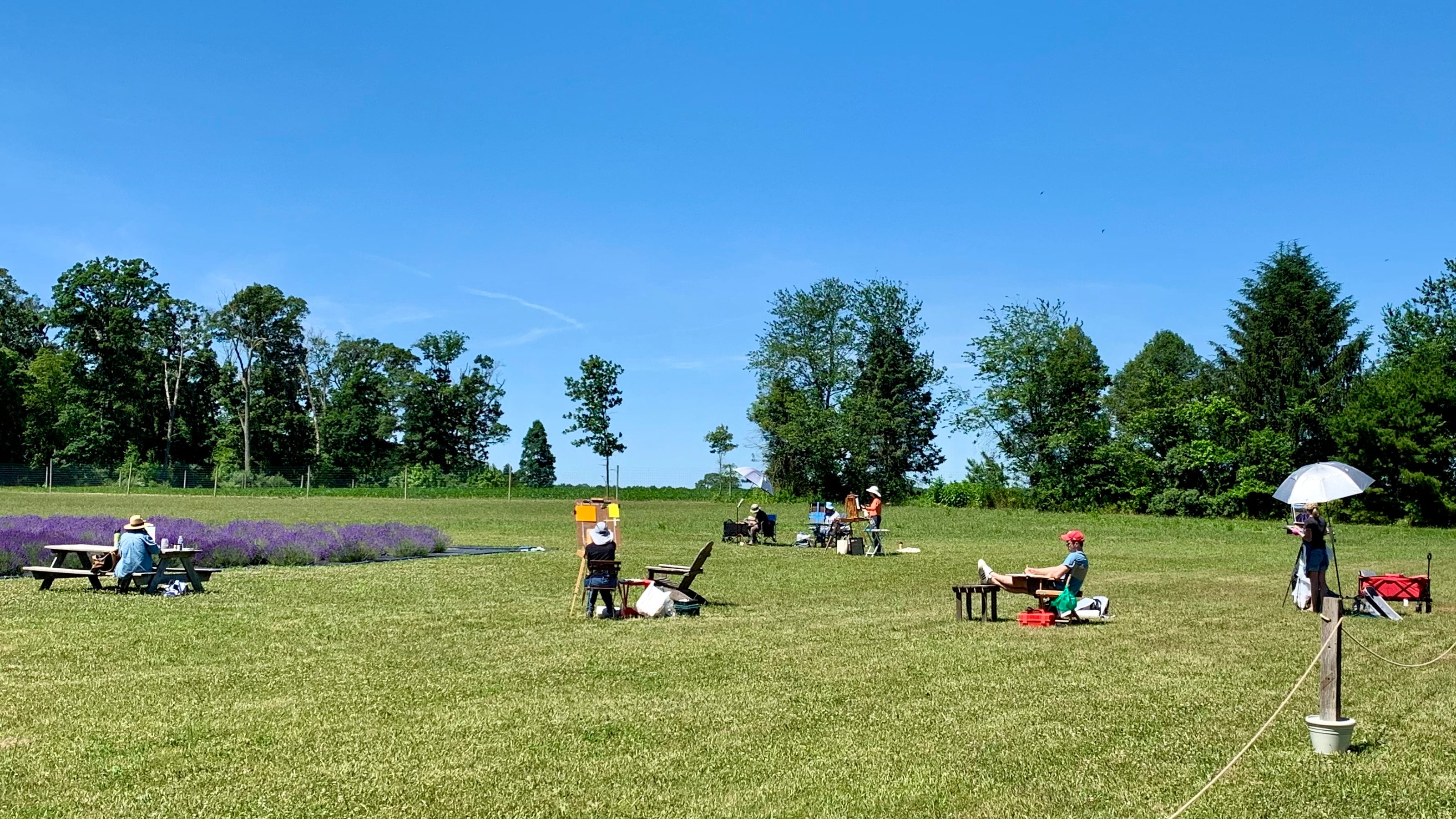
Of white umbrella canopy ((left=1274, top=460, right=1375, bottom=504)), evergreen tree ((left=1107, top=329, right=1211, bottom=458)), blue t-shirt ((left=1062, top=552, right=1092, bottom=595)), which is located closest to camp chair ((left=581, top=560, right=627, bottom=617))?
blue t-shirt ((left=1062, top=552, right=1092, bottom=595))

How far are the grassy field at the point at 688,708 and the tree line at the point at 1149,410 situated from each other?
35988 millimetres

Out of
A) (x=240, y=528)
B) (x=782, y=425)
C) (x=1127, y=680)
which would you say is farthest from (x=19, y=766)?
(x=782, y=425)

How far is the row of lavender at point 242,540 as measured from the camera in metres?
20.5

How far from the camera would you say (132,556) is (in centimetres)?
1730

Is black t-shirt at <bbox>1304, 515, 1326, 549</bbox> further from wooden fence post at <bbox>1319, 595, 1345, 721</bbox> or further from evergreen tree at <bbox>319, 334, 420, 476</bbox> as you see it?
evergreen tree at <bbox>319, 334, 420, 476</bbox>

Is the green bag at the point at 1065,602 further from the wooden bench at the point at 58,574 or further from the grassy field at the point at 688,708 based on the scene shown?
the wooden bench at the point at 58,574

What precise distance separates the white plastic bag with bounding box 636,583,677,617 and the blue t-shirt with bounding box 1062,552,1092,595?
484 cm

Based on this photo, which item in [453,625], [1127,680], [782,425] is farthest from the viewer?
[782,425]

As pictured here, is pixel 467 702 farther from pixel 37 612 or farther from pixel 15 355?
pixel 15 355

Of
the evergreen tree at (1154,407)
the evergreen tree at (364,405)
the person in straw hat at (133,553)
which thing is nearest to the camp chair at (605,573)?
the person in straw hat at (133,553)

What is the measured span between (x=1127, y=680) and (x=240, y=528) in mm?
19692

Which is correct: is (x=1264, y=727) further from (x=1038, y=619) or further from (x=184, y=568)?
(x=184, y=568)

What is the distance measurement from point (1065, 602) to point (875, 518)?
15268mm

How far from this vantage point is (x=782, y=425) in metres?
72.6
